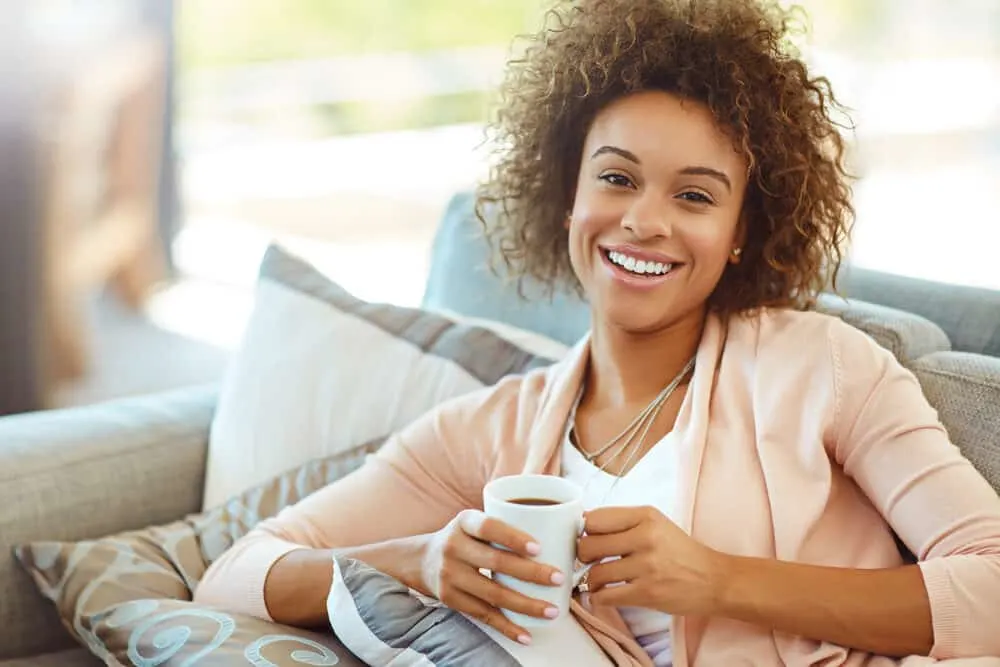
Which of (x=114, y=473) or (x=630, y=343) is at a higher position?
(x=630, y=343)

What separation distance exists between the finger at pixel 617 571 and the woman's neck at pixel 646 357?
326 mm

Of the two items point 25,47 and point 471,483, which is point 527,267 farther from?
point 25,47

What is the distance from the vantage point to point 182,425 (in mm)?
1901

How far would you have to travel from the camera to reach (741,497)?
1250 mm

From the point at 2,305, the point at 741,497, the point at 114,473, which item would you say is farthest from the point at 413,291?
the point at 741,497

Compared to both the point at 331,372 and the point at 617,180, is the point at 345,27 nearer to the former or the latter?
the point at 331,372

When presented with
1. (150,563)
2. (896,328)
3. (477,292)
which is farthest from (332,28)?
(896,328)

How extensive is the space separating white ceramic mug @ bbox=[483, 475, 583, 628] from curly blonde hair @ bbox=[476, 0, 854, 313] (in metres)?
0.44

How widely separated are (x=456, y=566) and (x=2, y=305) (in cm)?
207

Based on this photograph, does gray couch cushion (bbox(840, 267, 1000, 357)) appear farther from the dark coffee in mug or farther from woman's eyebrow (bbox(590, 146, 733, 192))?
the dark coffee in mug

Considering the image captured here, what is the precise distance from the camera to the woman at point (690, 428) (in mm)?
1153

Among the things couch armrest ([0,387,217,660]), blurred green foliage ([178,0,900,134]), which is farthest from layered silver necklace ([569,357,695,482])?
blurred green foliage ([178,0,900,134])

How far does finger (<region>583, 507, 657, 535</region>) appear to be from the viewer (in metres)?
1.10

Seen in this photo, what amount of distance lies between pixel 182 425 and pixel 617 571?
98 centimetres
